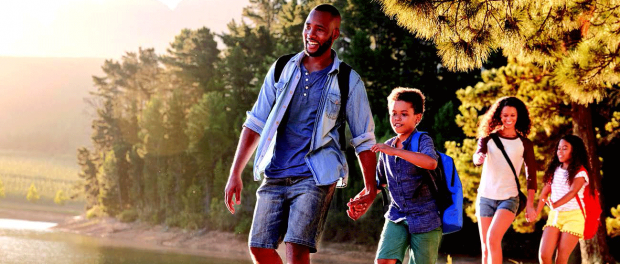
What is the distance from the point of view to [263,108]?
4457 millimetres

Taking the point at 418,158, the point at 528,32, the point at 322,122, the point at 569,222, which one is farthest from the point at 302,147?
the point at 528,32

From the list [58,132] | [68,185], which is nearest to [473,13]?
[68,185]

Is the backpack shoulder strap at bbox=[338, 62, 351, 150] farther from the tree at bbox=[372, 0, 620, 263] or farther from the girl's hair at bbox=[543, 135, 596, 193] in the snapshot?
the tree at bbox=[372, 0, 620, 263]

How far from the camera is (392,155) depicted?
5.07 m

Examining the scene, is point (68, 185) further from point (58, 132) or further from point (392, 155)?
point (392, 155)

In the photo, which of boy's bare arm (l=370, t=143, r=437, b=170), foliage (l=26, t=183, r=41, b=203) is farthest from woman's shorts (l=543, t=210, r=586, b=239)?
foliage (l=26, t=183, r=41, b=203)

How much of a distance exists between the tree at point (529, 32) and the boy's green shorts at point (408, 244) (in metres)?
3.35

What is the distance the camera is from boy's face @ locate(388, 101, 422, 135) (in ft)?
16.7

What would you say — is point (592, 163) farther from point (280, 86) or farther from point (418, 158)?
point (280, 86)

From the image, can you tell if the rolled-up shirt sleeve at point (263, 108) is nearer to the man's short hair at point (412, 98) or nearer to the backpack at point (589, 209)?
the man's short hair at point (412, 98)

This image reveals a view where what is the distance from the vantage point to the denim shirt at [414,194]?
4988 millimetres

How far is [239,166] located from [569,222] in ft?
12.5

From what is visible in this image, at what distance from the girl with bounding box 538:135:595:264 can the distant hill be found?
120443 millimetres

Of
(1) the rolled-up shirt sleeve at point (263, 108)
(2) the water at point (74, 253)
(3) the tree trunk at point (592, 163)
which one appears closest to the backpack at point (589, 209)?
(1) the rolled-up shirt sleeve at point (263, 108)
